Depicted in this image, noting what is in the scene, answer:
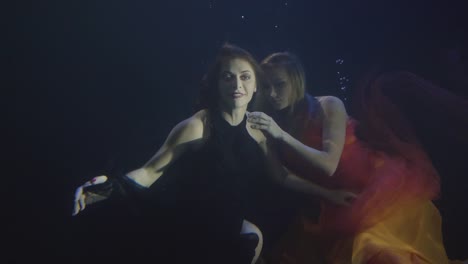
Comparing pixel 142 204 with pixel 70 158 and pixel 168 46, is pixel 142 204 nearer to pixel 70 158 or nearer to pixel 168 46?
pixel 70 158

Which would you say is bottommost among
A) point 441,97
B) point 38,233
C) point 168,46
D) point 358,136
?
point 38,233

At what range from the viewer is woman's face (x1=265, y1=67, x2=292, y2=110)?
225 centimetres

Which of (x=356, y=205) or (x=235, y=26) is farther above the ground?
(x=235, y=26)

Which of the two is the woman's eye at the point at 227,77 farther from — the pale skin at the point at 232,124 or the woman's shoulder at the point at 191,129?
the woman's shoulder at the point at 191,129

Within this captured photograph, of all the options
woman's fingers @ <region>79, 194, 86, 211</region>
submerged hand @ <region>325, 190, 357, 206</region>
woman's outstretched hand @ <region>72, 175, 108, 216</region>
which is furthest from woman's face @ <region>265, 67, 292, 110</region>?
woman's fingers @ <region>79, 194, 86, 211</region>

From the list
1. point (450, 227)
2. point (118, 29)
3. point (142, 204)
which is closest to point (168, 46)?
point (118, 29)

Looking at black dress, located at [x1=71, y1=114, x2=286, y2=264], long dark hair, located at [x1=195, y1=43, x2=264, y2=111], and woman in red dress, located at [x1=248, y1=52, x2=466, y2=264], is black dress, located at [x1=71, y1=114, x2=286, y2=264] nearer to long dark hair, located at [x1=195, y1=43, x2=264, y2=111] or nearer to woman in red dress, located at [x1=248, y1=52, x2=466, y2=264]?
long dark hair, located at [x1=195, y1=43, x2=264, y2=111]

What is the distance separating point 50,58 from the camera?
7.83 feet

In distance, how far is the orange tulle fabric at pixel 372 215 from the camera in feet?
5.82

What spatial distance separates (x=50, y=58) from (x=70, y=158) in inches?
29.7

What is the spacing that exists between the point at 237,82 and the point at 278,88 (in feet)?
1.25

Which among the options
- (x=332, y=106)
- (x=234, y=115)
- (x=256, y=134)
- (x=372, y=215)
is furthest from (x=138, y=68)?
(x=372, y=215)

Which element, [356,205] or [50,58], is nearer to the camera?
[356,205]

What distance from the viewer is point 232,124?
2162 millimetres
